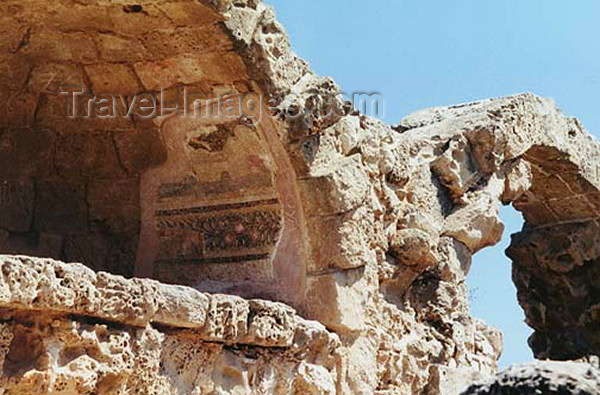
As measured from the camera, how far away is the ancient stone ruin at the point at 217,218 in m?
5.34

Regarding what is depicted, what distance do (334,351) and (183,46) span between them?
5.72 ft

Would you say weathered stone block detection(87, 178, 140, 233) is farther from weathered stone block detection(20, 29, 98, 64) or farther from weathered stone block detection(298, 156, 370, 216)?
weathered stone block detection(298, 156, 370, 216)

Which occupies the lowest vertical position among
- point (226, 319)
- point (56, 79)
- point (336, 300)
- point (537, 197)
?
point (226, 319)

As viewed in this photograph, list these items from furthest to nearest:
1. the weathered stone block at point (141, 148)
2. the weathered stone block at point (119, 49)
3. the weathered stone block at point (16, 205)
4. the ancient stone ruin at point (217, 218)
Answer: the weathered stone block at point (141, 148)
the weathered stone block at point (16, 205)
the weathered stone block at point (119, 49)
the ancient stone ruin at point (217, 218)

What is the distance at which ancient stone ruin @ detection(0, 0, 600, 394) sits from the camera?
5.34 m

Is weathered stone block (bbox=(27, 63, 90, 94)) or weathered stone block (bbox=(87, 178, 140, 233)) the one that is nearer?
weathered stone block (bbox=(27, 63, 90, 94))

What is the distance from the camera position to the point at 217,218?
654 centimetres

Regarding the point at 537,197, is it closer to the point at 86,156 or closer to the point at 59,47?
the point at 86,156

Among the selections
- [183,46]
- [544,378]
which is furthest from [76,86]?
[544,378]

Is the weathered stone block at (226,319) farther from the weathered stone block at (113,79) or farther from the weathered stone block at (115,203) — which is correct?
the weathered stone block at (113,79)

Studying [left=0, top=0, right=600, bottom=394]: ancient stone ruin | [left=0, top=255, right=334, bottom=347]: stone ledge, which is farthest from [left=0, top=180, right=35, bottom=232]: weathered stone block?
[left=0, top=255, right=334, bottom=347]: stone ledge

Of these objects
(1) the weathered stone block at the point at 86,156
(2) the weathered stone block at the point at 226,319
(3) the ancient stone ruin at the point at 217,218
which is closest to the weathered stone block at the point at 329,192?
(3) the ancient stone ruin at the point at 217,218

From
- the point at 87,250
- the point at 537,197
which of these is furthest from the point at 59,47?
the point at 537,197

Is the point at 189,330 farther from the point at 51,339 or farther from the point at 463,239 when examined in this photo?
the point at 463,239
